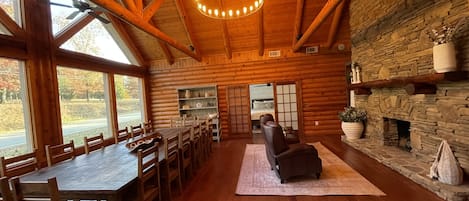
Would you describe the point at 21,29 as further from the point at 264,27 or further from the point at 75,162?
the point at 264,27

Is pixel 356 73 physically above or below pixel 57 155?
above

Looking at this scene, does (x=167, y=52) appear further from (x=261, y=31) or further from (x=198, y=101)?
(x=261, y=31)

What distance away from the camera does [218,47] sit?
25.1 ft

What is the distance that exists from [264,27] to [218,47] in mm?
1655

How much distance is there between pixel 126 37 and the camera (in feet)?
23.3

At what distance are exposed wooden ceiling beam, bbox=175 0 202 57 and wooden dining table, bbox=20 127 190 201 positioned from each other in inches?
155

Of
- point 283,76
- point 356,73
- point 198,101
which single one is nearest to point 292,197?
point 356,73

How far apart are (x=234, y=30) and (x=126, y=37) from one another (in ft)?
10.6

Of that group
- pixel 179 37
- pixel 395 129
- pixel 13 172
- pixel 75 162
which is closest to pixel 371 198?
pixel 395 129

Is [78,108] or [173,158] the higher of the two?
[78,108]

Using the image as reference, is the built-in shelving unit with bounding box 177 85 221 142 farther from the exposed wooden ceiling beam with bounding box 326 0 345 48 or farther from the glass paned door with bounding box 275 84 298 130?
the exposed wooden ceiling beam with bounding box 326 0 345 48

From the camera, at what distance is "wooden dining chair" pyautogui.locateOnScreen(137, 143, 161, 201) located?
7.86 ft

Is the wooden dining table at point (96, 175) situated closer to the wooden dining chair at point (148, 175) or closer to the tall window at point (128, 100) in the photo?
the wooden dining chair at point (148, 175)

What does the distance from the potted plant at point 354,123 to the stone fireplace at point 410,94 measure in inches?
6.3
